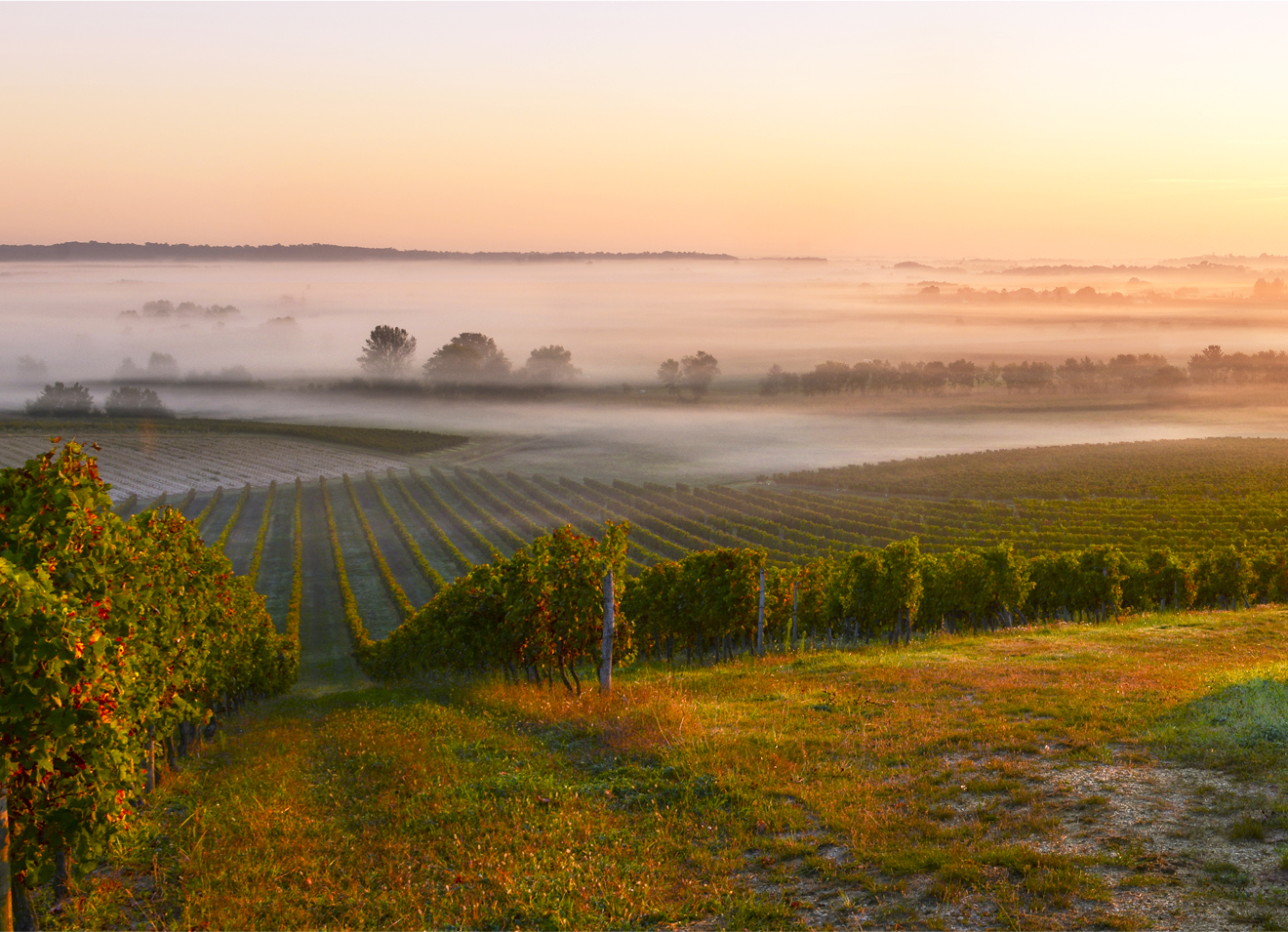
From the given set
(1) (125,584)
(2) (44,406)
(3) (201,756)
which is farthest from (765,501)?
(2) (44,406)

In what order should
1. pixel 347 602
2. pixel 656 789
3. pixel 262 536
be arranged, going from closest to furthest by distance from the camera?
pixel 656 789
pixel 347 602
pixel 262 536

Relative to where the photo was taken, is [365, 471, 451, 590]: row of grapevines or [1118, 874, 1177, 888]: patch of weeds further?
[365, 471, 451, 590]: row of grapevines

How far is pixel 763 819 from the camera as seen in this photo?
1315 cm

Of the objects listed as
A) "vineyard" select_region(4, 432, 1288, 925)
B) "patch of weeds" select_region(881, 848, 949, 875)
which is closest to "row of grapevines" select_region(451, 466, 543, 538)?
"vineyard" select_region(4, 432, 1288, 925)

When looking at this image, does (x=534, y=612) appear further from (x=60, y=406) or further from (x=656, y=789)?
(x=60, y=406)

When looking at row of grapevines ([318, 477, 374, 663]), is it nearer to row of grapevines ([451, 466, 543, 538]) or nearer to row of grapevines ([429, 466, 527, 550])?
row of grapevines ([429, 466, 527, 550])

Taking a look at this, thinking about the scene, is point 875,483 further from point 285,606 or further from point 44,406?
point 44,406

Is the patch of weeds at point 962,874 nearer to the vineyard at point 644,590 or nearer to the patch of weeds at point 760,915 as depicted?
the vineyard at point 644,590

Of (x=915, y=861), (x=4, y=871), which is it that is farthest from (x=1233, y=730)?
(x=4, y=871)

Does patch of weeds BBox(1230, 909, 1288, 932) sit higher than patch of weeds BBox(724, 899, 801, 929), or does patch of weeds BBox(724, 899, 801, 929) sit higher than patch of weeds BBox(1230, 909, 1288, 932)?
patch of weeds BBox(1230, 909, 1288, 932)

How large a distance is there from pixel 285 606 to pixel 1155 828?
234 ft

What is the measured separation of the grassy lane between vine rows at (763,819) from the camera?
10.5 meters

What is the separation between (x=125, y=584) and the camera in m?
15.7

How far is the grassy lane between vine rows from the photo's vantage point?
34.4ft
